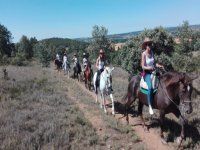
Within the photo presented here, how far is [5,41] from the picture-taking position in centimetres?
8631

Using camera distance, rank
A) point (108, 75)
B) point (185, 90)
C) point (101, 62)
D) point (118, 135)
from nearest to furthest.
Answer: point (185, 90), point (118, 135), point (108, 75), point (101, 62)

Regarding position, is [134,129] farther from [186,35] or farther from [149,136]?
[186,35]

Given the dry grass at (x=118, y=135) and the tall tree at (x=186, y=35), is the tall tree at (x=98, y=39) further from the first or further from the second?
the dry grass at (x=118, y=135)

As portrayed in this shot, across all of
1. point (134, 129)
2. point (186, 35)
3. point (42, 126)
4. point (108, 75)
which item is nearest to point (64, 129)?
point (42, 126)

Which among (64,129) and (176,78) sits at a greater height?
(176,78)

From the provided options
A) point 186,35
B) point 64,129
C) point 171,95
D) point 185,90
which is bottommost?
point 64,129

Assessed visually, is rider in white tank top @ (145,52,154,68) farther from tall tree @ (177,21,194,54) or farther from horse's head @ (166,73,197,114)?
tall tree @ (177,21,194,54)

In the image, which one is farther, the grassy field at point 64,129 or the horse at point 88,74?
the horse at point 88,74

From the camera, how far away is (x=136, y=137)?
10.7 m

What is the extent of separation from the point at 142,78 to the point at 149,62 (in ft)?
2.73

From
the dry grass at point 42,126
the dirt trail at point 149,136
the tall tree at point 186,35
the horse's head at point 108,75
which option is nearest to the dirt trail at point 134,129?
the dirt trail at point 149,136

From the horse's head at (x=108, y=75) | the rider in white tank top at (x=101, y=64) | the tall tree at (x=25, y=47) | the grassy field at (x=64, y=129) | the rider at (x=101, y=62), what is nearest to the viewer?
the grassy field at (x=64, y=129)

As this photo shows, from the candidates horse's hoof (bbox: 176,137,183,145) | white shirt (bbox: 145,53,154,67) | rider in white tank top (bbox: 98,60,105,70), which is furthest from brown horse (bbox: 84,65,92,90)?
horse's hoof (bbox: 176,137,183,145)

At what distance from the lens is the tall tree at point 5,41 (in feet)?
277
